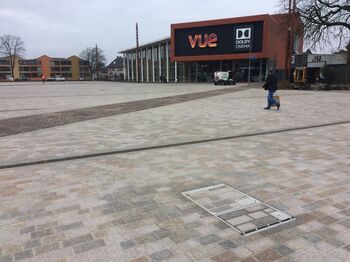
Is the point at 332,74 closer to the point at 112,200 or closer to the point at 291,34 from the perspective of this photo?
the point at 291,34

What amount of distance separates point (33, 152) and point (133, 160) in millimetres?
2371

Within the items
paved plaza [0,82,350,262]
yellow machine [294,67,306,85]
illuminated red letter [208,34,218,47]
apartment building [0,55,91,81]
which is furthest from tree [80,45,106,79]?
paved plaza [0,82,350,262]

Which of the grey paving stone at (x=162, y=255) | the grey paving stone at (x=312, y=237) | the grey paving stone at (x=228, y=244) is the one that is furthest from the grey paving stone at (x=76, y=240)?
the grey paving stone at (x=312, y=237)

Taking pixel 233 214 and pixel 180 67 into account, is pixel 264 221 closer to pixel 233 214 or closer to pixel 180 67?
pixel 233 214

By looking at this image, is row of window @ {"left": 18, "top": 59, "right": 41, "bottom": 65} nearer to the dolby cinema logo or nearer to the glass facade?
the glass facade

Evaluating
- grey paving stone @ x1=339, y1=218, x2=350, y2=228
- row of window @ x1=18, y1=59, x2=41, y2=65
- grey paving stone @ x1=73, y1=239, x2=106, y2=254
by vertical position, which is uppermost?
row of window @ x1=18, y1=59, x2=41, y2=65

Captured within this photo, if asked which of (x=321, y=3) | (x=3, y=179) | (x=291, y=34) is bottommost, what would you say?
(x=3, y=179)

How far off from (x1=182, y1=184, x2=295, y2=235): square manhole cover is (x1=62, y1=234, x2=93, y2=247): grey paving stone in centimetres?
145

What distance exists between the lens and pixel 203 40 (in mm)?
50688

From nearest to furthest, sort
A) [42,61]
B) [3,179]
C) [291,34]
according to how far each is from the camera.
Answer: [3,179] → [291,34] → [42,61]

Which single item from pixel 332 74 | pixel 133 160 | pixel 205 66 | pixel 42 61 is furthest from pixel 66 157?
pixel 42 61

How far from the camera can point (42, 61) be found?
417ft

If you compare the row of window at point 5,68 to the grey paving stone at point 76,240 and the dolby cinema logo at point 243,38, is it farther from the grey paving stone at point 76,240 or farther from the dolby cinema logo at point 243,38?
the grey paving stone at point 76,240

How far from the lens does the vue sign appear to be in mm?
49625
